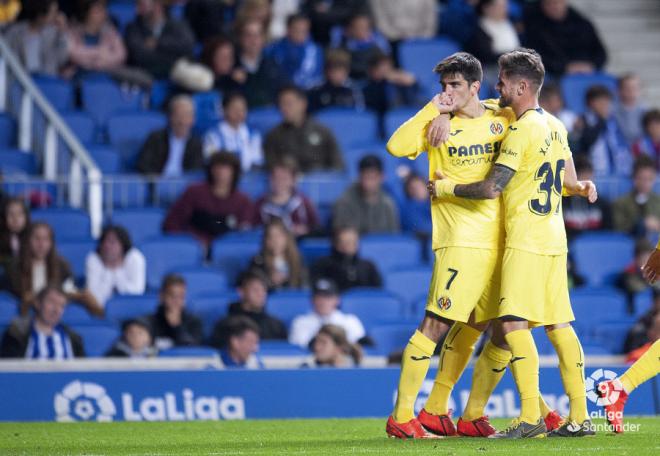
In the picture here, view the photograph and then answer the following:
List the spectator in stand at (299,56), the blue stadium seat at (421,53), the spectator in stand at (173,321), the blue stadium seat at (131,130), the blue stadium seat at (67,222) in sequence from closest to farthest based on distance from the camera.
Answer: the spectator in stand at (173,321) → the blue stadium seat at (67,222) → the blue stadium seat at (131,130) → the spectator in stand at (299,56) → the blue stadium seat at (421,53)

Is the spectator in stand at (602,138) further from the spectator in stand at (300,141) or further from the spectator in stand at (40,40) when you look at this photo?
the spectator in stand at (40,40)

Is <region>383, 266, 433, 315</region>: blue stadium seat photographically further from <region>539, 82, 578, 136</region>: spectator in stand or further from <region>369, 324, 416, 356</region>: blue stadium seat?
<region>539, 82, 578, 136</region>: spectator in stand

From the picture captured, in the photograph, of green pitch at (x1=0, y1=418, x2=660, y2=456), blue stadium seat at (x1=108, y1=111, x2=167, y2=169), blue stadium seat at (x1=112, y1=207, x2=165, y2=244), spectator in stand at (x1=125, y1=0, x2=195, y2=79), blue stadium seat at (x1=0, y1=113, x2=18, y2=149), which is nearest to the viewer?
green pitch at (x1=0, y1=418, x2=660, y2=456)

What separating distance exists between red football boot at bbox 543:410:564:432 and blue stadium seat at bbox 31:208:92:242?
20.5ft

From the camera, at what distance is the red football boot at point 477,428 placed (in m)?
8.19

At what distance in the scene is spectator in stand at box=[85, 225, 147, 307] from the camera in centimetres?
1272

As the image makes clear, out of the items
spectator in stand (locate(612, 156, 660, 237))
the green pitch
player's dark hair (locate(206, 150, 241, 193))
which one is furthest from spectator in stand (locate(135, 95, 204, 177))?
the green pitch

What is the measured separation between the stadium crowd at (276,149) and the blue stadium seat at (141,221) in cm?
12

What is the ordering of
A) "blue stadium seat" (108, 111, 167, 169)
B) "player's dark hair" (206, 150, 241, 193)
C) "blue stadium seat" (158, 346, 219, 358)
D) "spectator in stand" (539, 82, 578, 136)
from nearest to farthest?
"blue stadium seat" (158, 346, 219, 358), "player's dark hair" (206, 150, 241, 193), "blue stadium seat" (108, 111, 167, 169), "spectator in stand" (539, 82, 578, 136)

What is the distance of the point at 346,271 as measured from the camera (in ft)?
43.0

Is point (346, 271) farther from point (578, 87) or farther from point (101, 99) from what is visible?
point (578, 87)

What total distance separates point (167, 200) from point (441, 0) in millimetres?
5795

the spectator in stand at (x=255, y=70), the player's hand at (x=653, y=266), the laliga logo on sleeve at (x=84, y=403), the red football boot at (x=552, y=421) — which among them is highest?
the spectator in stand at (x=255, y=70)

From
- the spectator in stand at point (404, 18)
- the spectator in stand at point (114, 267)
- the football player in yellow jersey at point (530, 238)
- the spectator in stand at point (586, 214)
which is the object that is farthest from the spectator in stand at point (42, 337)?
the spectator in stand at point (404, 18)
